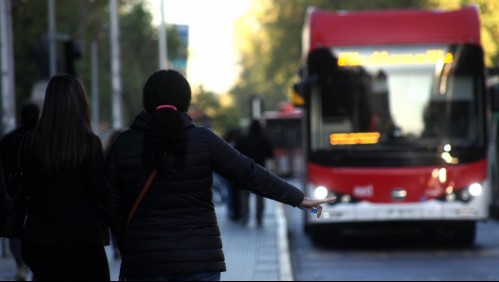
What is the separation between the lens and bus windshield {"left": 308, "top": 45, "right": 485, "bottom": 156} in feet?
50.8

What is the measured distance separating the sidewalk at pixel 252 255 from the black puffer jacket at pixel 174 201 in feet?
21.4

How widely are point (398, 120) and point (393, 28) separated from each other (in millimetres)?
1258

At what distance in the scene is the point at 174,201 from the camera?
5.27m

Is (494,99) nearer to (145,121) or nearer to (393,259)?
(393,259)

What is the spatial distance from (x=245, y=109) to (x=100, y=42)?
2276 inches

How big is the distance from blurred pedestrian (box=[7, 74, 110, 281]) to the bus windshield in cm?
976

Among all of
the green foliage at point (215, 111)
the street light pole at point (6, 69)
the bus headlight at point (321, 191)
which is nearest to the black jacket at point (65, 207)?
the street light pole at point (6, 69)

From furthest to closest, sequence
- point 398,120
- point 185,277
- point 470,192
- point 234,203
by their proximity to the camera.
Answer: point 234,203 → point 398,120 → point 470,192 → point 185,277

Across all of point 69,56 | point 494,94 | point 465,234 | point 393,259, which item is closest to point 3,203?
point 393,259

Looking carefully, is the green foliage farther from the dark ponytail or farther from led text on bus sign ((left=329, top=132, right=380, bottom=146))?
the dark ponytail

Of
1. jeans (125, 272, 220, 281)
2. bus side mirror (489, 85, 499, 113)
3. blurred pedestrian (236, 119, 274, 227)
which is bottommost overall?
blurred pedestrian (236, 119, 274, 227)

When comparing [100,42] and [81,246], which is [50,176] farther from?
[100,42]

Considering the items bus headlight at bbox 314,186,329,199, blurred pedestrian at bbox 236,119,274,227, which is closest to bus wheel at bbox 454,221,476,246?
bus headlight at bbox 314,186,329,199

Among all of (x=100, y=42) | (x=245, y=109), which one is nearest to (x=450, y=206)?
(x=100, y=42)
